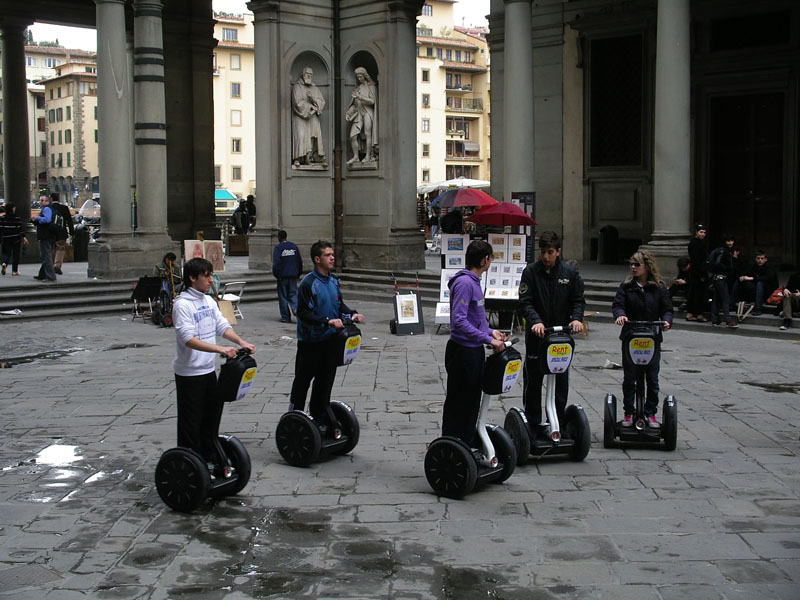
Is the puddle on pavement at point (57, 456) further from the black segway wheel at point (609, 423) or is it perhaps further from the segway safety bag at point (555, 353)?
the black segway wheel at point (609, 423)

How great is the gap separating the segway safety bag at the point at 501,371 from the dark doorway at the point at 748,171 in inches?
581

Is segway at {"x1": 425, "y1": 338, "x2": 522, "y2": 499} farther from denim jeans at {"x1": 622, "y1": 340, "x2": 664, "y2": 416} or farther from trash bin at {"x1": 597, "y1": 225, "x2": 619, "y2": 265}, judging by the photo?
trash bin at {"x1": 597, "y1": 225, "x2": 619, "y2": 265}

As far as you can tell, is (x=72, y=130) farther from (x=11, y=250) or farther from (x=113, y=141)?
(x=113, y=141)

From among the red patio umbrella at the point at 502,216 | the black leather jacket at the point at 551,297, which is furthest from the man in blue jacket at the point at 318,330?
the red patio umbrella at the point at 502,216

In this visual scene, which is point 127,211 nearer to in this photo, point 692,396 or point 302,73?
point 302,73

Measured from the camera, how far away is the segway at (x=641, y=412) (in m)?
8.69

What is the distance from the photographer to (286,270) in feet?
57.7

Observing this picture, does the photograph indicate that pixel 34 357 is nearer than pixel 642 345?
No

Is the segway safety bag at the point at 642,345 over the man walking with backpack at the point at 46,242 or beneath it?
beneath

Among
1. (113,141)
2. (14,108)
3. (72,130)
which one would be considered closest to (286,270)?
(113,141)

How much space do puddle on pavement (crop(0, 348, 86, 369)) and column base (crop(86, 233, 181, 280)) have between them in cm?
507

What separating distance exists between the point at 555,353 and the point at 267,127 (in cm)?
1512

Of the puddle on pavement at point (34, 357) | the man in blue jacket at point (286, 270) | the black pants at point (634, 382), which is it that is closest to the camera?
the black pants at point (634, 382)

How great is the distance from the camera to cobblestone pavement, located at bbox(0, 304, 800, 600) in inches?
232
